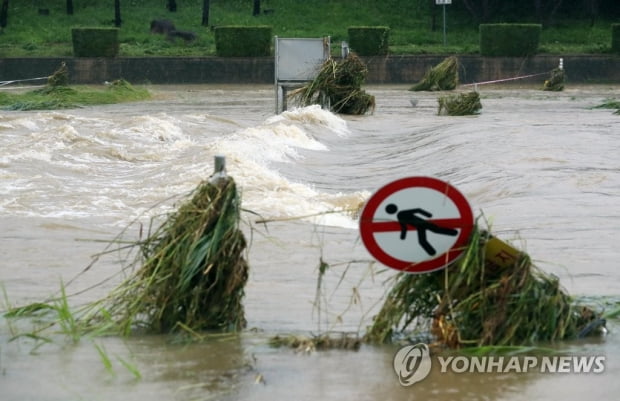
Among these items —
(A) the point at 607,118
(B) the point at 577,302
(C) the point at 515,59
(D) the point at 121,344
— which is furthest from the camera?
(C) the point at 515,59

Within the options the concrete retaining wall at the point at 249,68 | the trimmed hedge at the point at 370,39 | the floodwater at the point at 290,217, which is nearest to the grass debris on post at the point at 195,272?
the floodwater at the point at 290,217

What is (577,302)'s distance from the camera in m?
6.86

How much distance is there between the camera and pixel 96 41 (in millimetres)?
42188

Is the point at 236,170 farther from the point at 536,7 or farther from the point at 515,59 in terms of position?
the point at 536,7

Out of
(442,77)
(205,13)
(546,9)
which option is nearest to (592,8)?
(546,9)

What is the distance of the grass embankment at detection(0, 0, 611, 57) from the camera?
4484 cm

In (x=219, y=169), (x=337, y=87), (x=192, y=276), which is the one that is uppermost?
(x=219, y=169)

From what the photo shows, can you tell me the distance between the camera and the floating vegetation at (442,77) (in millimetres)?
36344

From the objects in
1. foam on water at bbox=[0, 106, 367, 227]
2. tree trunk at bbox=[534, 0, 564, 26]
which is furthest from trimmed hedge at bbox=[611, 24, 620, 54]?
foam on water at bbox=[0, 106, 367, 227]

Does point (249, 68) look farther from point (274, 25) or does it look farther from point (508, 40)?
point (508, 40)

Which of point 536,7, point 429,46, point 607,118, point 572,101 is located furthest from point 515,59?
point 607,118

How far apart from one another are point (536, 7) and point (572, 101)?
1876cm

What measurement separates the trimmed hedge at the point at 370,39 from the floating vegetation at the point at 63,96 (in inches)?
407

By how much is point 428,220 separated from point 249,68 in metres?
36.8
